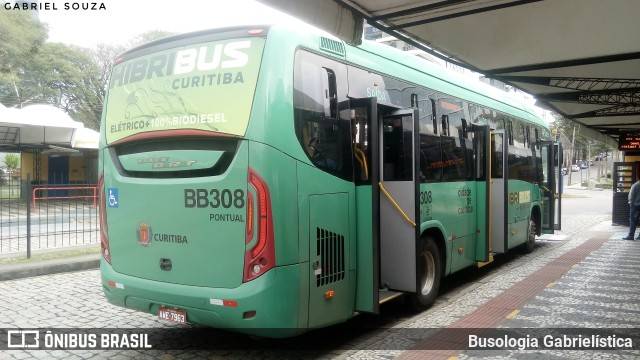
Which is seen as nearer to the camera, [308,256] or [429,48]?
[308,256]

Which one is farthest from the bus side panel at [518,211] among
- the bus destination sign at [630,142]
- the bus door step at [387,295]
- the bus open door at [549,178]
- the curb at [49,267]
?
the bus destination sign at [630,142]

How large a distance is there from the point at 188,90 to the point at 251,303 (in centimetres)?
209

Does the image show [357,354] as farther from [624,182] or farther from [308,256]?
[624,182]

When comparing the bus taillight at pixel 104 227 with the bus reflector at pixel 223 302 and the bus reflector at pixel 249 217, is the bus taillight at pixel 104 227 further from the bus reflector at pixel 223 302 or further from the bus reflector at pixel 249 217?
the bus reflector at pixel 249 217

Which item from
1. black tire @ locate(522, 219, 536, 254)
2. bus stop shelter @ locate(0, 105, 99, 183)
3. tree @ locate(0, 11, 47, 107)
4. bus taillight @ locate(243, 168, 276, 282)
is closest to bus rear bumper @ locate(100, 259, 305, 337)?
bus taillight @ locate(243, 168, 276, 282)

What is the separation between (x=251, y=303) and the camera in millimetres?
4086

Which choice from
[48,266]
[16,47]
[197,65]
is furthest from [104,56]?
[197,65]

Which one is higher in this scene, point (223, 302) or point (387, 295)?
point (223, 302)

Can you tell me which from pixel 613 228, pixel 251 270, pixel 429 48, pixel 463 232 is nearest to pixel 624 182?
pixel 613 228

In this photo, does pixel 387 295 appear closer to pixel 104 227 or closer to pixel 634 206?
pixel 104 227

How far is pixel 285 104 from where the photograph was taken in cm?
430

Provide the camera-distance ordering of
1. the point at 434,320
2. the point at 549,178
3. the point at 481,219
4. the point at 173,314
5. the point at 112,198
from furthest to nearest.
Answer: the point at 549,178
the point at 481,219
the point at 434,320
the point at 112,198
the point at 173,314

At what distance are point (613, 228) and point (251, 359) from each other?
621 inches

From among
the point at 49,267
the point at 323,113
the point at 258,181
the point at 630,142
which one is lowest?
the point at 49,267
